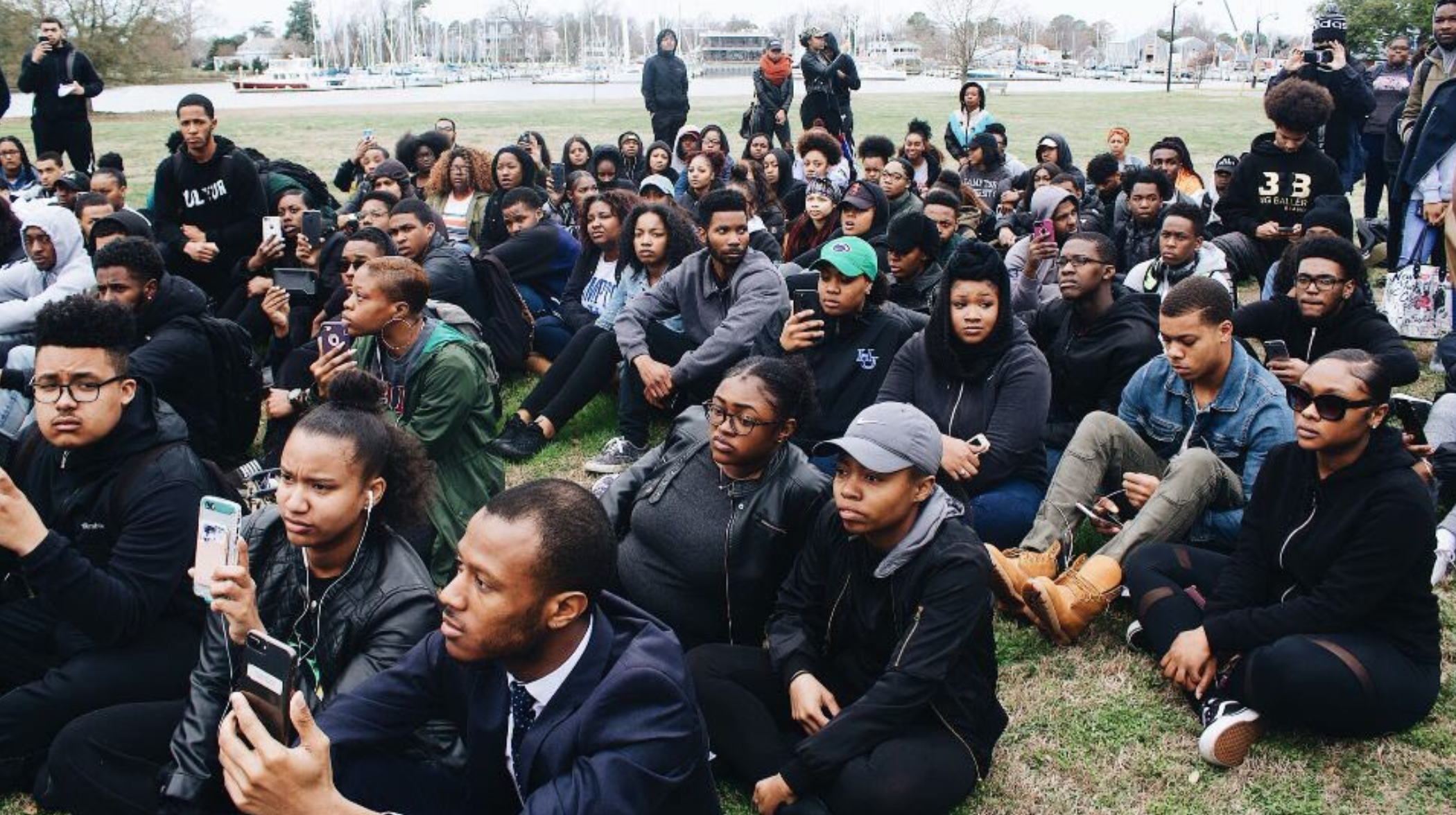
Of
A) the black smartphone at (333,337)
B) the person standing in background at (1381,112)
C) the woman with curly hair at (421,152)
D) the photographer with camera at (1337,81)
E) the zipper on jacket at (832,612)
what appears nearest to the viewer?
the zipper on jacket at (832,612)

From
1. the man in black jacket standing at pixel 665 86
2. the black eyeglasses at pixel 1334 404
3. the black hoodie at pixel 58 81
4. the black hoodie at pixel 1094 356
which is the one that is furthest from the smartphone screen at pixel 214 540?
the man in black jacket standing at pixel 665 86

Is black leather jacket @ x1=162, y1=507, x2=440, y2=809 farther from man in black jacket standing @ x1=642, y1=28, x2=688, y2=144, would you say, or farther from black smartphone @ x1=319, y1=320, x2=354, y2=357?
man in black jacket standing @ x1=642, y1=28, x2=688, y2=144

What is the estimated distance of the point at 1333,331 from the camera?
579 cm

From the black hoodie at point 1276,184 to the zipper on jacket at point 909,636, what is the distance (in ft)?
19.5

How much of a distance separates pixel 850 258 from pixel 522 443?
2466mm

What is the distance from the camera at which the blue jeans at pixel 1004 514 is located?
5203mm

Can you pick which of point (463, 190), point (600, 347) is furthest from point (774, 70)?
point (600, 347)

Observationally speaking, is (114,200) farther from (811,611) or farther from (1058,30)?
(1058,30)

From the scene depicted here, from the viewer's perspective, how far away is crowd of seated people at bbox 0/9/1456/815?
9.50 ft

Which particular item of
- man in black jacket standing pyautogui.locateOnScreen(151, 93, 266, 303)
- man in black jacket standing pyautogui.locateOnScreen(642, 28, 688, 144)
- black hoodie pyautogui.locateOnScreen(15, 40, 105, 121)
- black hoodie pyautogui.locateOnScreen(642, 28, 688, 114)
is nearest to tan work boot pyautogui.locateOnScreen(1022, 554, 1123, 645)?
man in black jacket standing pyautogui.locateOnScreen(151, 93, 266, 303)

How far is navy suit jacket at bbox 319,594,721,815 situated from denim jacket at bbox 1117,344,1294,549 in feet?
9.23

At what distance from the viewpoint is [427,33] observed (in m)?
122

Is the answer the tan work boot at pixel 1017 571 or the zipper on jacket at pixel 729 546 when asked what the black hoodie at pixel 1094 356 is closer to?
the tan work boot at pixel 1017 571

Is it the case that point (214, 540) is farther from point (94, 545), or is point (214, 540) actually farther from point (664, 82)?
point (664, 82)
